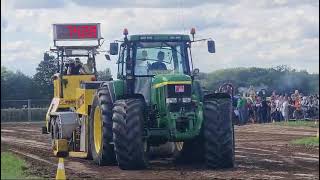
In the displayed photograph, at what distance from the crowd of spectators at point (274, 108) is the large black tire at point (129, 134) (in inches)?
789

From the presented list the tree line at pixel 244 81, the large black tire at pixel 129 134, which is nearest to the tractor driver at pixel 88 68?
the large black tire at pixel 129 134

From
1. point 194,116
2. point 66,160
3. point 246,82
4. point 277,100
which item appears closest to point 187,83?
point 194,116

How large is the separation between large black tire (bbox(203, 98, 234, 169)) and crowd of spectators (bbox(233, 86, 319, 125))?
19652 mm

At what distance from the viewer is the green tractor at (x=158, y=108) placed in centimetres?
1559

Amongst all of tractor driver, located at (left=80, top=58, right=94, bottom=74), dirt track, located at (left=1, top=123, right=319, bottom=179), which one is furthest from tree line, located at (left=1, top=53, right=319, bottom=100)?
dirt track, located at (left=1, top=123, right=319, bottom=179)

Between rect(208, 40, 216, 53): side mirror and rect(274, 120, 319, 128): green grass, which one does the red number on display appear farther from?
rect(274, 120, 319, 128): green grass

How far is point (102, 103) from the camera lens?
1688cm

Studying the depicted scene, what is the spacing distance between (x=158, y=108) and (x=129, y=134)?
1007mm

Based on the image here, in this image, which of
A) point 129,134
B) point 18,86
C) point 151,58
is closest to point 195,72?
point 151,58

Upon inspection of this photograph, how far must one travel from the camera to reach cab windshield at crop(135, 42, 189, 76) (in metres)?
17.0

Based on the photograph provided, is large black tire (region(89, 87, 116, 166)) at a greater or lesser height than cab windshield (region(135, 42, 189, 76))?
lesser

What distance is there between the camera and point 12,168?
15805mm

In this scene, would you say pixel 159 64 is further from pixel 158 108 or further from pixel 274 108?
pixel 274 108

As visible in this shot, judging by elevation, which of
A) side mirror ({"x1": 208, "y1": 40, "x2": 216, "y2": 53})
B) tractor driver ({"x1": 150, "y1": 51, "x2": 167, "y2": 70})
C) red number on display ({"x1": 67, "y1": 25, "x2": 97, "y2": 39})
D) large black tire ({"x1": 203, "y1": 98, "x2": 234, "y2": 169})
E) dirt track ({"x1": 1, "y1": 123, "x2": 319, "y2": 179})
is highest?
red number on display ({"x1": 67, "y1": 25, "x2": 97, "y2": 39})
